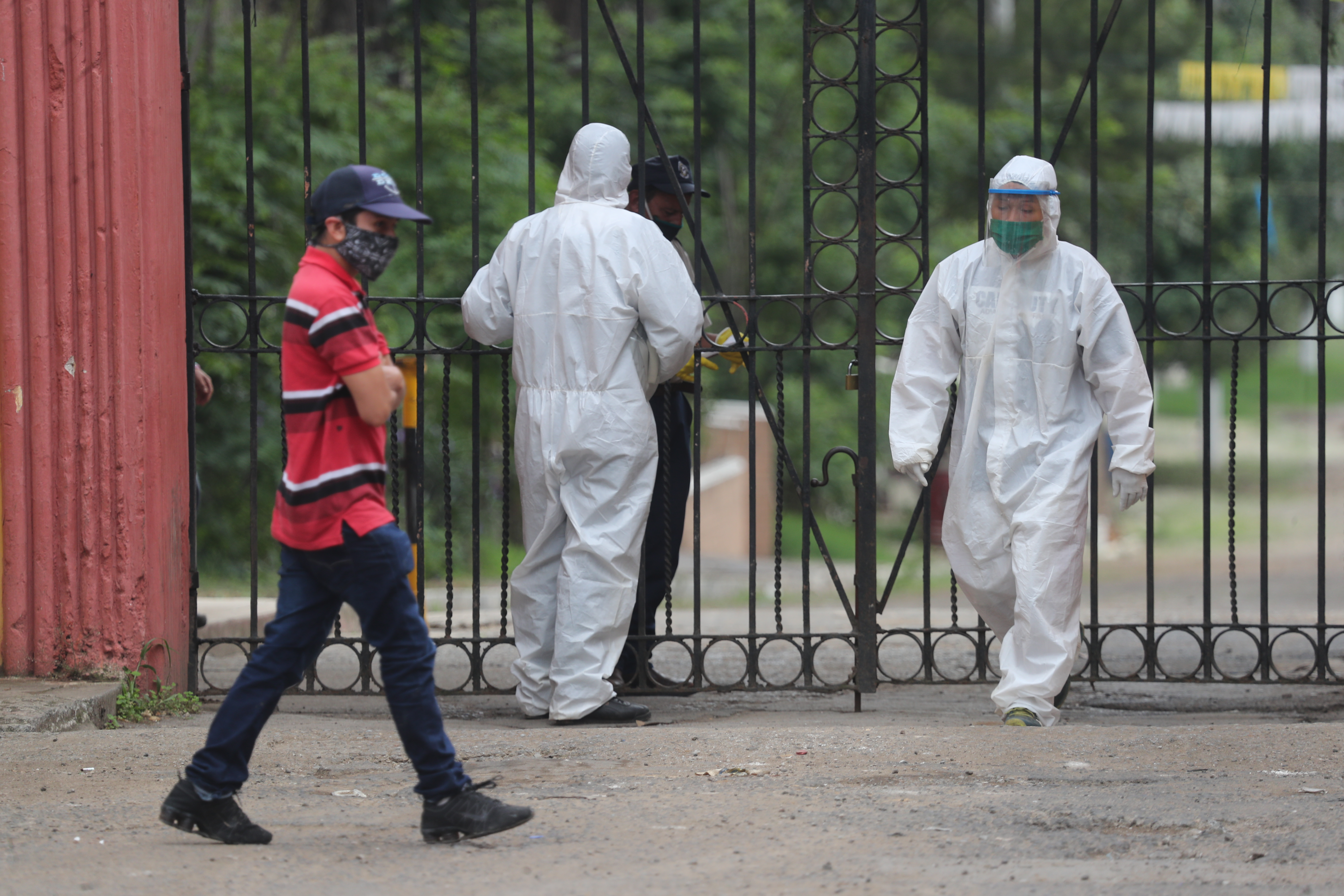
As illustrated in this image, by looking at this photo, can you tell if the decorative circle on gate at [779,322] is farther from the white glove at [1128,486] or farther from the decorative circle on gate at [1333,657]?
the white glove at [1128,486]

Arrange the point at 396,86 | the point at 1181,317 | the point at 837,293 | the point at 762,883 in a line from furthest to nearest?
1. the point at 1181,317
2. the point at 396,86
3. the point at 837,293
4. the point at 762,883

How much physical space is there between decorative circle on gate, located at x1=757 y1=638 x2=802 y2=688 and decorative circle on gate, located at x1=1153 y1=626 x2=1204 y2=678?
4.86 feet

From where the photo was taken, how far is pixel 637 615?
17.8 feet

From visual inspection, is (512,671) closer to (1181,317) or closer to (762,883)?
(762,883)

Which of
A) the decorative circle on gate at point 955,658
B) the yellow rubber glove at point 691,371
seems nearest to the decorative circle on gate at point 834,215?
the decorative circle on gate at point 955,658

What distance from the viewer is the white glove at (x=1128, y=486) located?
4.75m

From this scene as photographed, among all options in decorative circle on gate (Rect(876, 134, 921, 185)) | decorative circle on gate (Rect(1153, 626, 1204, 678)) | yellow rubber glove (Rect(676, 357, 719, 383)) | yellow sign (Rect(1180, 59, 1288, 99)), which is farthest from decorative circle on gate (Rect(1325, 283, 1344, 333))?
decorative circle on gate (Rect(876, 134, 921, 185))

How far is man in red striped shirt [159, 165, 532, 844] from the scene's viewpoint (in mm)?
3281

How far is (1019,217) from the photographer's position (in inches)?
192

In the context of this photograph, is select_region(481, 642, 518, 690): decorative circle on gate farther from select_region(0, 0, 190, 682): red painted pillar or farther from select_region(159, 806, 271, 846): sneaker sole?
select_region(159, 806, 271, 846): sneaker sole

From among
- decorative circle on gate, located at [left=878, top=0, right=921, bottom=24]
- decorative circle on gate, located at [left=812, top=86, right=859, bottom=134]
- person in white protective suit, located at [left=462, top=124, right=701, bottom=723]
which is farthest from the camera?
decorative circle on gate, located at [left=878, top=0, right=921, bottom=24]

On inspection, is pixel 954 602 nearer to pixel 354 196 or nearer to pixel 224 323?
pixel 354 196

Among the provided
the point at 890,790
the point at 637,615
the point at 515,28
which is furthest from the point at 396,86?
the point at 890,790

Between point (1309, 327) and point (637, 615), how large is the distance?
250 cm
